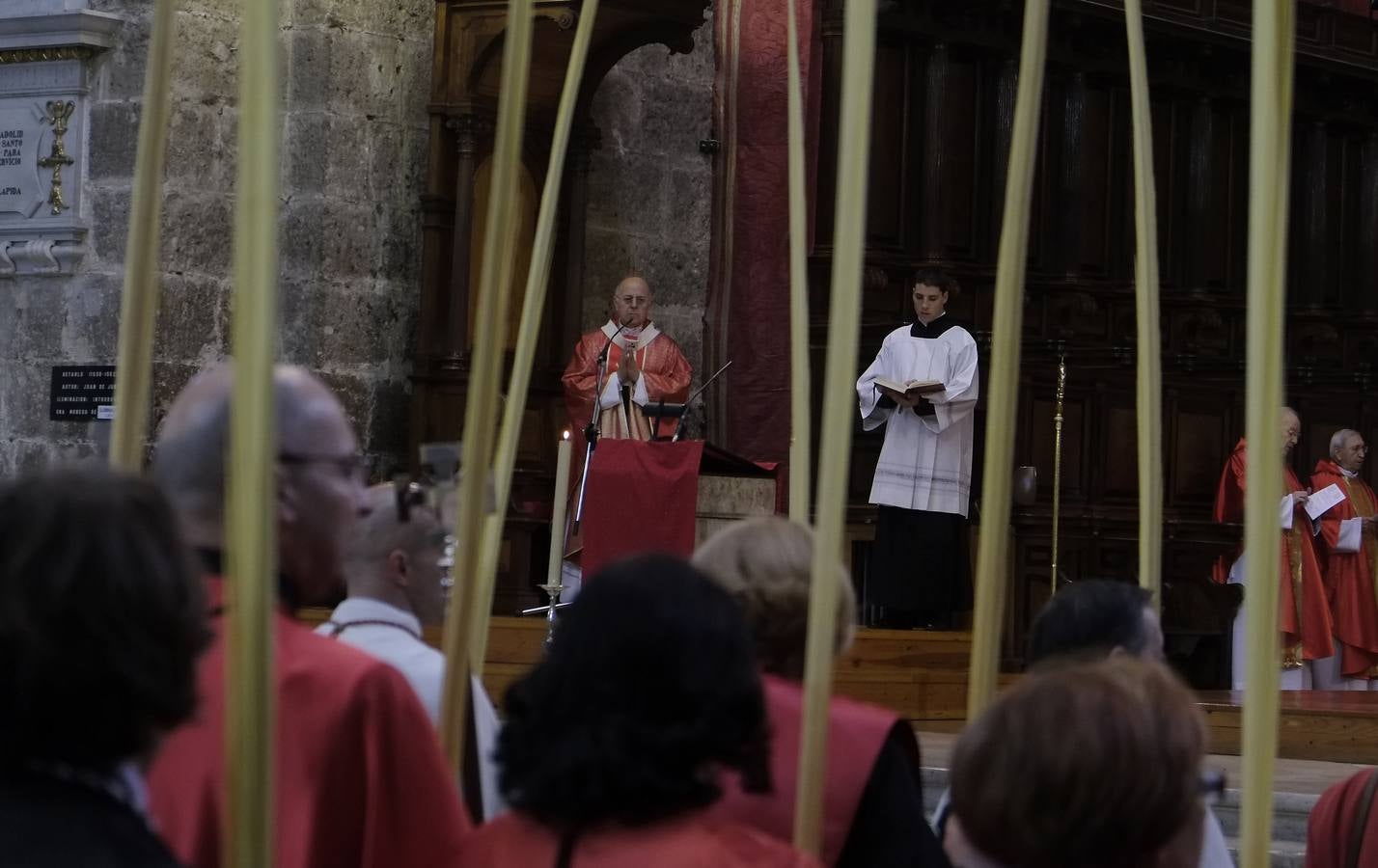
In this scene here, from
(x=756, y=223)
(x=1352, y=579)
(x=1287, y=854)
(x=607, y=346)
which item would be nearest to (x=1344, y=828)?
(x=1287, y=854)

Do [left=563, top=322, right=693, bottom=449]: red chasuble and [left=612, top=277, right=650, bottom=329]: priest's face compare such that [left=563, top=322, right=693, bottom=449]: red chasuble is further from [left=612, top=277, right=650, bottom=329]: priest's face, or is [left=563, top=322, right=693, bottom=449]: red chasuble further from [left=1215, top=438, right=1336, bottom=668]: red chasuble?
[left=1215, top=438, right=1336, bottom=668]: red chasuble

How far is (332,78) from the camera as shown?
11.1 meters

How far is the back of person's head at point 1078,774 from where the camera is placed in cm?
183

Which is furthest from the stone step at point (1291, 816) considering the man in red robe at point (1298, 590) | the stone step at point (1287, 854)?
the man in red robe at point (1298, 590)

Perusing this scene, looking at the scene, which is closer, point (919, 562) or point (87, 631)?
point (87, 631)

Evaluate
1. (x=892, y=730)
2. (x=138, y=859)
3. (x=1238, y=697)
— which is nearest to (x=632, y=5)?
(x=1238, y=697)

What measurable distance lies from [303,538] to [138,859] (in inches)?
26.4

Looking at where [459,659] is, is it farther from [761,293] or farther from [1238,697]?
[761,293]

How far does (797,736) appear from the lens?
7.76ft

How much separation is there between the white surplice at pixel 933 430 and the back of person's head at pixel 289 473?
8.09m

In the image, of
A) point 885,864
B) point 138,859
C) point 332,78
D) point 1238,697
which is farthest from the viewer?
point 332,78

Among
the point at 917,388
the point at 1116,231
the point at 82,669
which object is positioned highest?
the point at 1116,231

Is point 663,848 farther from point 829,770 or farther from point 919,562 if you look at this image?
point 919,562

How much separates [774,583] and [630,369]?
8.21 meters
